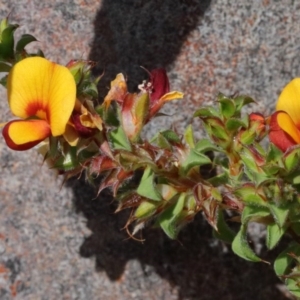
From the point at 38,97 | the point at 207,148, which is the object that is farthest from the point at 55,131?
the point at 207,148

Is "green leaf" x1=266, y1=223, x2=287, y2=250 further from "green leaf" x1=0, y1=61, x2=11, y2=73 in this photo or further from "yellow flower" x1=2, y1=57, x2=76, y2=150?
"green leaf" x1=0, y1=61, x2=11, y2=73

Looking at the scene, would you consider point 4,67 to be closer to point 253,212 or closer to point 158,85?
point 158,85

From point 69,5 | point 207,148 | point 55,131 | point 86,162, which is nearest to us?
point 55,131

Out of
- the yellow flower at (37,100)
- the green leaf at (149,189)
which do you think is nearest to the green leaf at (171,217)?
the green leaf at (149,189)

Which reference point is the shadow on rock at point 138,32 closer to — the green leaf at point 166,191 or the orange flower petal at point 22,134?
the green leaf at point 166,191

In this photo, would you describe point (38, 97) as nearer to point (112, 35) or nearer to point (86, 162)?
point (86, 162)
